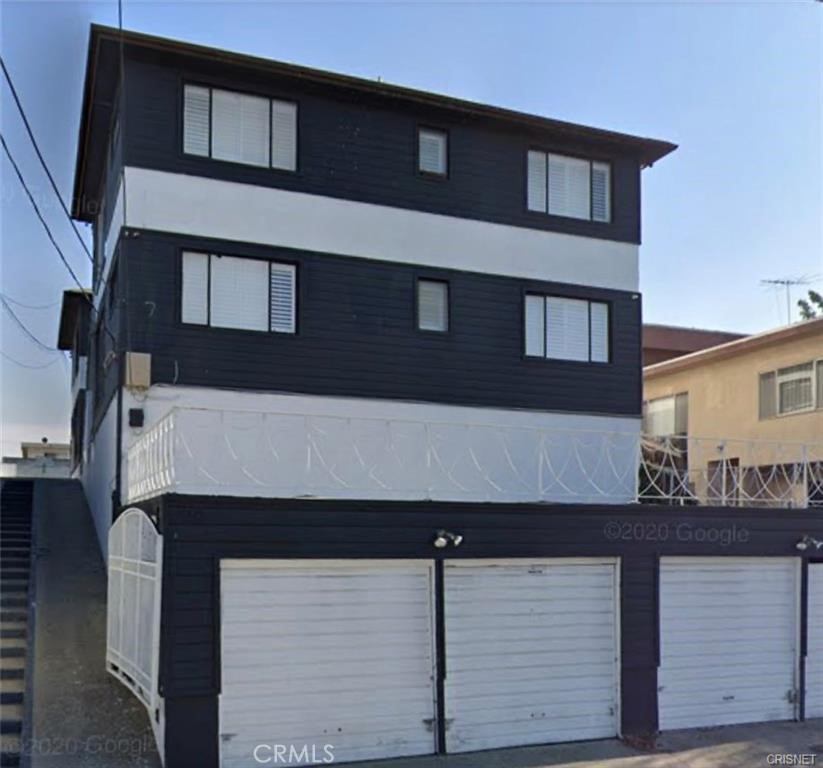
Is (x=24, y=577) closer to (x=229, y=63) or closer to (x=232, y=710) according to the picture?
(x=232, y=710)

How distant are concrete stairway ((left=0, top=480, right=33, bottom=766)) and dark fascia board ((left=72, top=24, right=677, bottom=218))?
648cm

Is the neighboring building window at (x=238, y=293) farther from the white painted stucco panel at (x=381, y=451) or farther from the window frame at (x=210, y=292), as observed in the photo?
the white painted stucco panel at (x=381, y=451)

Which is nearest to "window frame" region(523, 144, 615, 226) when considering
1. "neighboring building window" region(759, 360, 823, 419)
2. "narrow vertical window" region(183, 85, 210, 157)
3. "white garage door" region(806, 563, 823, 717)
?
"narrow vertical window" region(183, 85, 210, 157)

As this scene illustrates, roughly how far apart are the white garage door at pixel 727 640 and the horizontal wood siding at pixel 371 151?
20.9ft

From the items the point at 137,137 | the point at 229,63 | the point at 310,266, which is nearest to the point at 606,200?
the point at 310,266

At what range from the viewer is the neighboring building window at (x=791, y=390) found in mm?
16844

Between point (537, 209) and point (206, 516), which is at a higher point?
point (537, 209)

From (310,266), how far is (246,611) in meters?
5.87

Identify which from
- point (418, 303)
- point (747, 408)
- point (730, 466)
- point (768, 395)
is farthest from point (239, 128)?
point (747, 408)

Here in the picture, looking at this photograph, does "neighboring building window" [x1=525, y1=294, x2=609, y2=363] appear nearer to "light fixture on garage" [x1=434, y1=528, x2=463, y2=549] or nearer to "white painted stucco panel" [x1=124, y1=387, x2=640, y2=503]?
"white painted stucco panel" [x1=124, y1=387, x2=640, y2=503]

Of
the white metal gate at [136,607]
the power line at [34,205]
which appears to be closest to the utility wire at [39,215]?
the power line at [34,205]

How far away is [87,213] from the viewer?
685 inches

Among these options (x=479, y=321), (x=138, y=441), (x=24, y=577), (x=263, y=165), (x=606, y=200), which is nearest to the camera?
(x=138, y=441)

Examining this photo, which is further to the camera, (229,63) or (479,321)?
(479,321)
